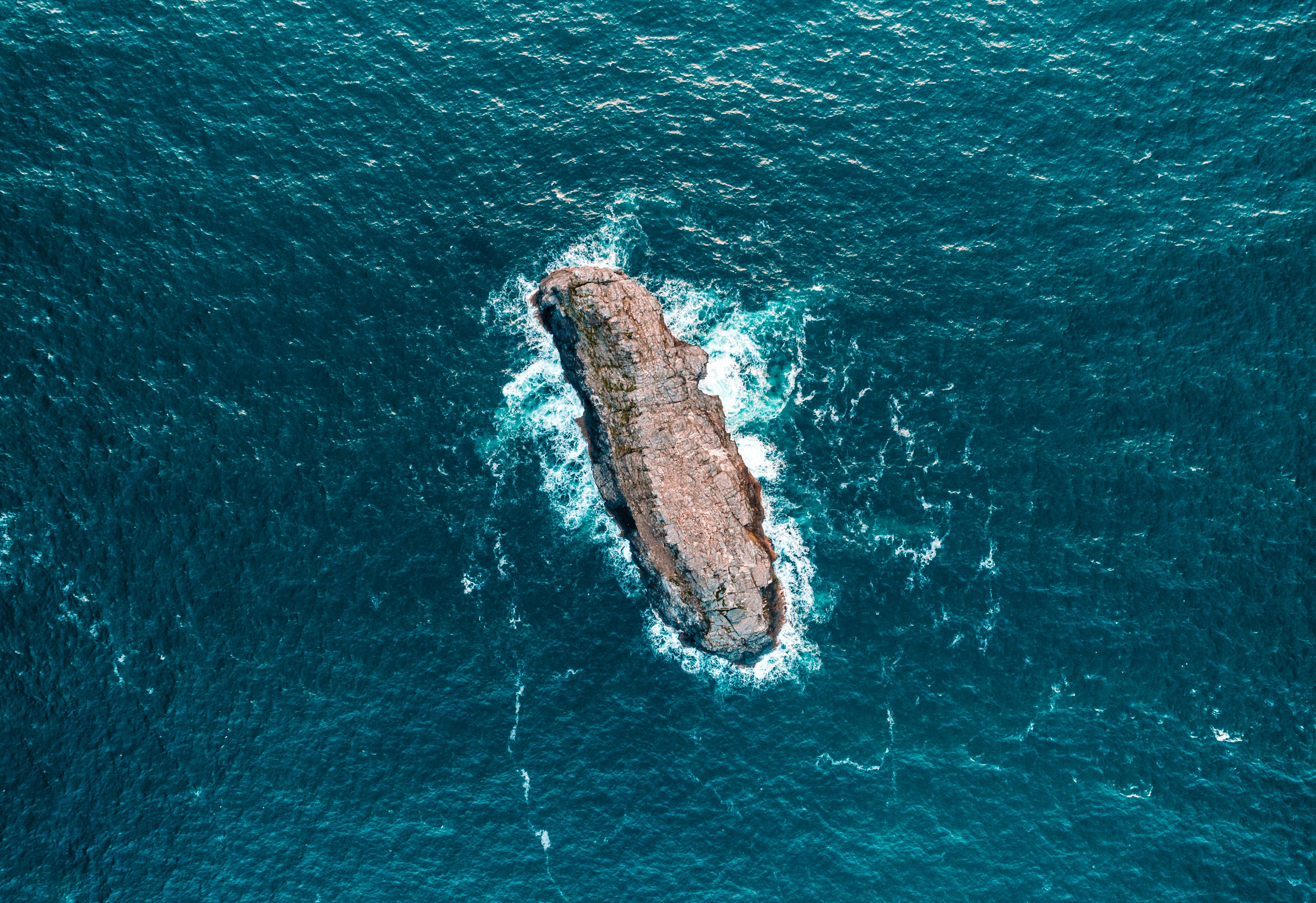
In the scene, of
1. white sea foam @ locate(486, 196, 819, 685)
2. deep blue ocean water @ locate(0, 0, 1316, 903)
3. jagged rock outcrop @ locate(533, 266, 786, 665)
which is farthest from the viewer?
white sea foam @ locate(486, 196, 819, 685)

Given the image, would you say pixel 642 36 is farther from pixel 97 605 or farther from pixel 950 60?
pixel 97 605

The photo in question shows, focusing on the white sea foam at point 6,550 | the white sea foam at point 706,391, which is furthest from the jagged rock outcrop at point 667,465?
the white sea foam at point 6,550

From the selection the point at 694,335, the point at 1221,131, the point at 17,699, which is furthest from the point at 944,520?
the point at 17,699

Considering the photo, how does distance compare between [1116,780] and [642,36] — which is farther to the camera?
[642,36]

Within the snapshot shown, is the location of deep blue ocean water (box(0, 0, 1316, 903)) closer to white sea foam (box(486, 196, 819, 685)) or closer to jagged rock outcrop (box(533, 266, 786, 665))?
white sea foam (box(486, 196, 819, 685))

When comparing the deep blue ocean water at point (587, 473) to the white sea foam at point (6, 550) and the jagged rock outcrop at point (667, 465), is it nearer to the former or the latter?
the white sea foam at point (6, 550)

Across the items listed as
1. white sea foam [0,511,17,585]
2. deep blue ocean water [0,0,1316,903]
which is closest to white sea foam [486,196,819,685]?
deep blue ocean water [0,0,1316,903]
